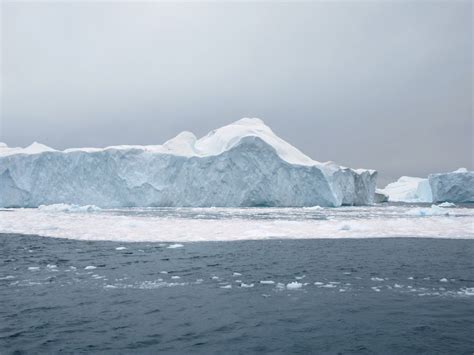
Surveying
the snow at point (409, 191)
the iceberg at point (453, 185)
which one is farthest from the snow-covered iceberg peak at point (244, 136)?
the snow at point (409, 191)

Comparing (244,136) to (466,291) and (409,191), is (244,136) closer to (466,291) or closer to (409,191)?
(466,291)

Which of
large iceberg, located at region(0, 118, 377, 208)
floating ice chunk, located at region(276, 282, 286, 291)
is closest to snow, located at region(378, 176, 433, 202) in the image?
large iceberg, located at region(0, 118, 377, 208)

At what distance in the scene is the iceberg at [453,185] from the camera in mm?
60000

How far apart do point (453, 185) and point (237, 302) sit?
62004mm

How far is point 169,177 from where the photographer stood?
40094 mm

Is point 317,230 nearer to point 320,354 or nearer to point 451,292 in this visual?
point 451,292

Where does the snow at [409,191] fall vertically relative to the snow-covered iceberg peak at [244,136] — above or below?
below

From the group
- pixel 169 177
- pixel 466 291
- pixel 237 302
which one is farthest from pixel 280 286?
pixel 169 177

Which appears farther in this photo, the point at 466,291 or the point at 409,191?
the point at 409,191

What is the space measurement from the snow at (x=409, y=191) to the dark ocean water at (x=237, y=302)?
204ft

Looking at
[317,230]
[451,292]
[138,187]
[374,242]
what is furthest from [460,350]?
[138,187]

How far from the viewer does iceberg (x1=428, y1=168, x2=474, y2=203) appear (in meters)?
60.0

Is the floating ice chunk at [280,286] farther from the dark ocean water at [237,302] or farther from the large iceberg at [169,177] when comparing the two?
the large iceberg at [169,177]

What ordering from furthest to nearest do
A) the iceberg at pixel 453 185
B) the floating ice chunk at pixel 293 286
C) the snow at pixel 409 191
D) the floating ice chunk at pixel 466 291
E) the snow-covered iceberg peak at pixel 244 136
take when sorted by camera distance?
the snow at pixel 409 191 < the iceberg at pixel 453 185 < the snow-covered iceberg peak at pixel 244 136 < the floating ice chunk at pixel 293 286 < the floating ice chunk at pixel 466 291
